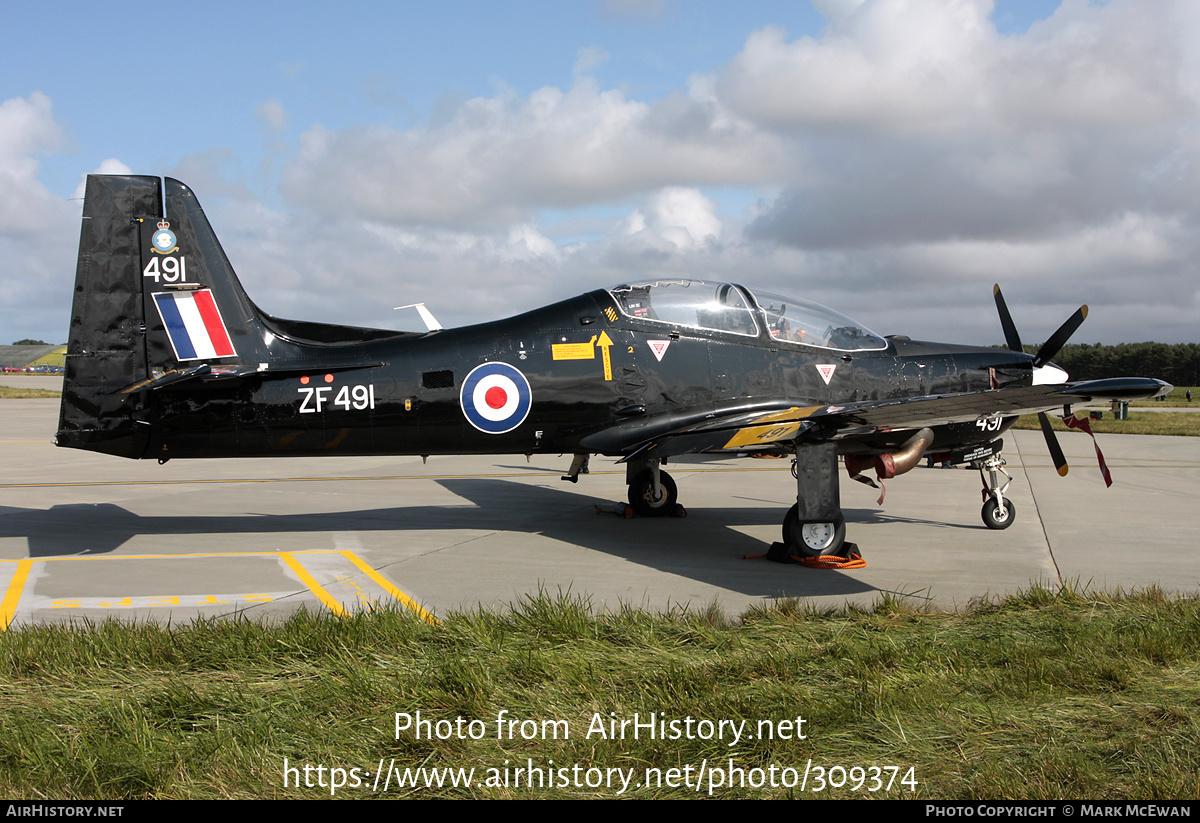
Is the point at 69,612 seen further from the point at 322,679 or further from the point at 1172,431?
the point at 1172,431

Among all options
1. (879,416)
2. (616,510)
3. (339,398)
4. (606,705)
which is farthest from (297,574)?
(879,416)

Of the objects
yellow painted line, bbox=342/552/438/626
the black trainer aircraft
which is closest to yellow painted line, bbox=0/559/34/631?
the black trainer aircraft

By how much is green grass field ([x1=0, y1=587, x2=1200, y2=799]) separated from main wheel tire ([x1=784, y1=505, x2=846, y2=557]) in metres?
2.46

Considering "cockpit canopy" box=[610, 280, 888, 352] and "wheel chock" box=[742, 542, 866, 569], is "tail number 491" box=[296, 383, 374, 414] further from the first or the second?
"wheel chock" box=[742, 542, 866, 569]

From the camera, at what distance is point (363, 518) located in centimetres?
1183

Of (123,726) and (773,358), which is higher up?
(773,358)

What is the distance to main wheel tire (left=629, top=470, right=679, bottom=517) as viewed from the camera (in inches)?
477

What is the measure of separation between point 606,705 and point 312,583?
4.51 m

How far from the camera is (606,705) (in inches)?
176

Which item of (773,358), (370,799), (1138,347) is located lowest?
(370,799)

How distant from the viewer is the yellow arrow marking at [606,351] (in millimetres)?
10023

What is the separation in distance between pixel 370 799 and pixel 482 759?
21.5 inches

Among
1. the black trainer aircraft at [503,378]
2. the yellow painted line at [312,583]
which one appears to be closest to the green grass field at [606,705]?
the yellow painted line at [312,583]

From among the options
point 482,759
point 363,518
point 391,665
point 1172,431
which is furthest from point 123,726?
point 1172,431
